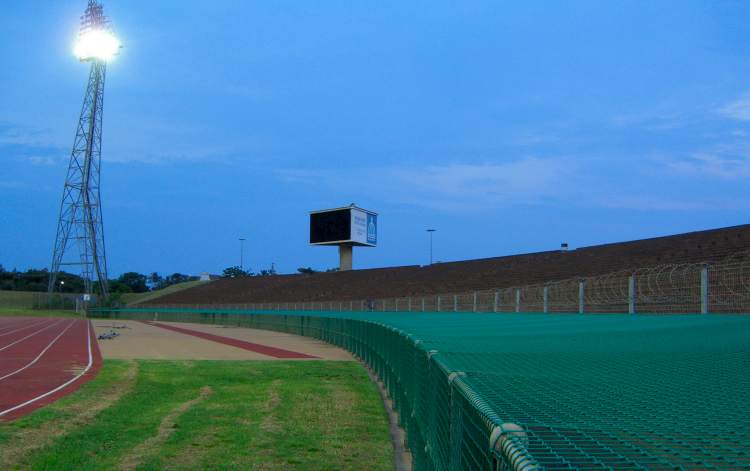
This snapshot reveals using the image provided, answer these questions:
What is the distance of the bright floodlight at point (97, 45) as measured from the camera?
71.1m

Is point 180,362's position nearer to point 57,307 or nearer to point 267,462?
point 267,462

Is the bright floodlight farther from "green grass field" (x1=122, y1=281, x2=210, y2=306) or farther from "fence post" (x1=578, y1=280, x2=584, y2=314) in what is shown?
"fence post" (x1=578, y1=280, x2=584, y2=314)

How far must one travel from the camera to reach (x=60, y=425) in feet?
33.0

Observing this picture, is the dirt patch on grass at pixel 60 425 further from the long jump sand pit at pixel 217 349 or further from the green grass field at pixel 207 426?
the long jump sand pit at pixel 217 349

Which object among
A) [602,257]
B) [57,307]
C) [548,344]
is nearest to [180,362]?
[548,344]

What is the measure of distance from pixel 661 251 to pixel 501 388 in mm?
38806

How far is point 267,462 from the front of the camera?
8.24 m

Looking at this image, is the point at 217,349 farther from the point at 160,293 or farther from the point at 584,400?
the point at 160,293

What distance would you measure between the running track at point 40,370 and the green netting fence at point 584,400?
643 cm

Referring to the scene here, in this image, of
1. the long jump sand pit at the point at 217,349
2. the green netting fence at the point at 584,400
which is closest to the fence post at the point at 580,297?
the long jump sand pit at the point at 217,349

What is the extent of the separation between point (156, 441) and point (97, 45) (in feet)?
226

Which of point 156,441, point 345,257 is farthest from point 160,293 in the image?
point 156,441

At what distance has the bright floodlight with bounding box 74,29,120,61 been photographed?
7106 centimetres

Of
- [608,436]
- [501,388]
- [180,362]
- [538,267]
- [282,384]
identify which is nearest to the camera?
[608,436]
